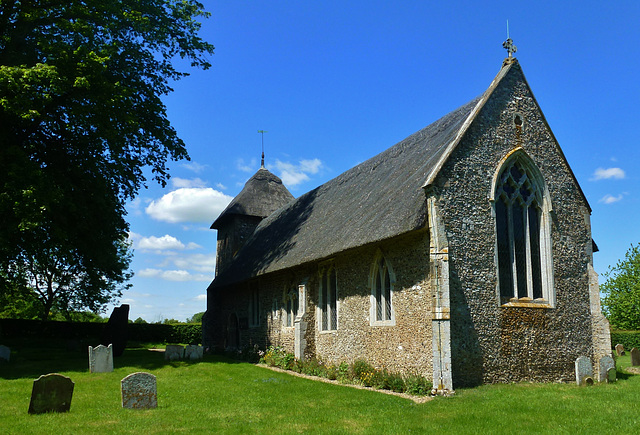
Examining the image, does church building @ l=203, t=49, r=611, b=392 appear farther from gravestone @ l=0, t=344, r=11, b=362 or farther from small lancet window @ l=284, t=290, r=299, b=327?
gravestone @ l=0, t=344, r=11, b=362

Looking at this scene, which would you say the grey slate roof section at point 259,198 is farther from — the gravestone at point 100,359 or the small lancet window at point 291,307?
the gravestone at point 100,359

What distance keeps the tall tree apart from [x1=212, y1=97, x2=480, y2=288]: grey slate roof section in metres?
6.04

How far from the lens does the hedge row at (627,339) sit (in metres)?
34.8

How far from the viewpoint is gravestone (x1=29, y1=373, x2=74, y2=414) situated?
10.8 meters

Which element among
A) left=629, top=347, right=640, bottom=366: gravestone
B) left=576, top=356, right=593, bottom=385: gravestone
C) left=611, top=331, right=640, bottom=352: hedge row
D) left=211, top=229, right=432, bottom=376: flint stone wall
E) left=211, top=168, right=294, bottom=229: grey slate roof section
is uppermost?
left=211, top=168, right=294, bottom=229: grey slate roof section

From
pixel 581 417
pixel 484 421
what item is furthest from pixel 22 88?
pixel 581 417

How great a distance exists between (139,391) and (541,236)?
1159 cm

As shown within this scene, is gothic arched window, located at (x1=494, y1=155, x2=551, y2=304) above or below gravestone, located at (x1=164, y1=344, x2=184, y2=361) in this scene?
above

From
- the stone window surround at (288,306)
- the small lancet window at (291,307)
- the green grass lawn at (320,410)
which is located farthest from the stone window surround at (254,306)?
the green grass lawn at (320,410)

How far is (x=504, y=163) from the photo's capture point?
15.3 meters

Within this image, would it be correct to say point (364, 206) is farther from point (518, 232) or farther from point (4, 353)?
point (4, 353)

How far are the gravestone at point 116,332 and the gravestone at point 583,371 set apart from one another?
61.2 feet

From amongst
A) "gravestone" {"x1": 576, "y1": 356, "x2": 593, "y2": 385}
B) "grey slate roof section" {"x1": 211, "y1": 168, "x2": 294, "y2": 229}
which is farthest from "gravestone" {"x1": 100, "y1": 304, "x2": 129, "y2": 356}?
"gravestone" {"x1": 576, "y1": 356, "x2": 593, "y2": 385}

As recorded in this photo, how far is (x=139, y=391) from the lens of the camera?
11.5 metres
